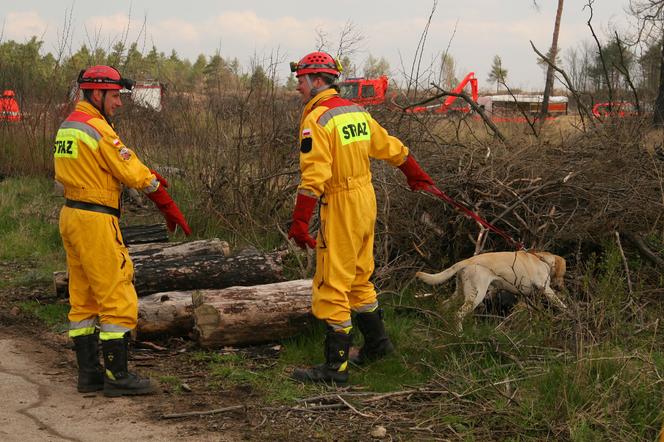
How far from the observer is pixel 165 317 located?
691 centimetres

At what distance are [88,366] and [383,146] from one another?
269 centimetres

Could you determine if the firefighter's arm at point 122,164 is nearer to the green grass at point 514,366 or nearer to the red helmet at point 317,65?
the red helmet at point 317,65

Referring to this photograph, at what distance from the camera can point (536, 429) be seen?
4.67 metres

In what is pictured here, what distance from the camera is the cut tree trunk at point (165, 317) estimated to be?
6.89 m

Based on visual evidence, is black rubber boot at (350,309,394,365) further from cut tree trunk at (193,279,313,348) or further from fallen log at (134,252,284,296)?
fallen log at (134,252,284,296)

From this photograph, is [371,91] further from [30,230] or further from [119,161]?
[119,161]

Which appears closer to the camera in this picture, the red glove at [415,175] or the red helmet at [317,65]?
the red helmet at [317,65]

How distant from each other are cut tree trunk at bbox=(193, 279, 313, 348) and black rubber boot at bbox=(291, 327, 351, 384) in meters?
0.90

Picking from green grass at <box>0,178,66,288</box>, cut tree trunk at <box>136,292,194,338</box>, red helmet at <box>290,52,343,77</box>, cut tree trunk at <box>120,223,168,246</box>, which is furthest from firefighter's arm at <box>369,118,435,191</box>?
green grass at <box>0,178,66,288</box>

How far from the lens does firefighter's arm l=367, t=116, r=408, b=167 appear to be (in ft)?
20.1

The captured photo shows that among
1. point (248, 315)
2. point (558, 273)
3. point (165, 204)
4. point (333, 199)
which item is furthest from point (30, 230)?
point (558, 273)

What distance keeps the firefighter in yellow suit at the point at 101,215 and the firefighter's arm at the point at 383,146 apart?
156 cm

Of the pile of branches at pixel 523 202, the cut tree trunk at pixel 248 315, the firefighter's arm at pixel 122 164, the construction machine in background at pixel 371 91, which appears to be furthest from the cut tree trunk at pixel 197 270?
the construction machine in background at pixel 371 91

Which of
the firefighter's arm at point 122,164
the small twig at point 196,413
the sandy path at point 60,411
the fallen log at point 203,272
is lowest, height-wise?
the sandy path at point 60,411
